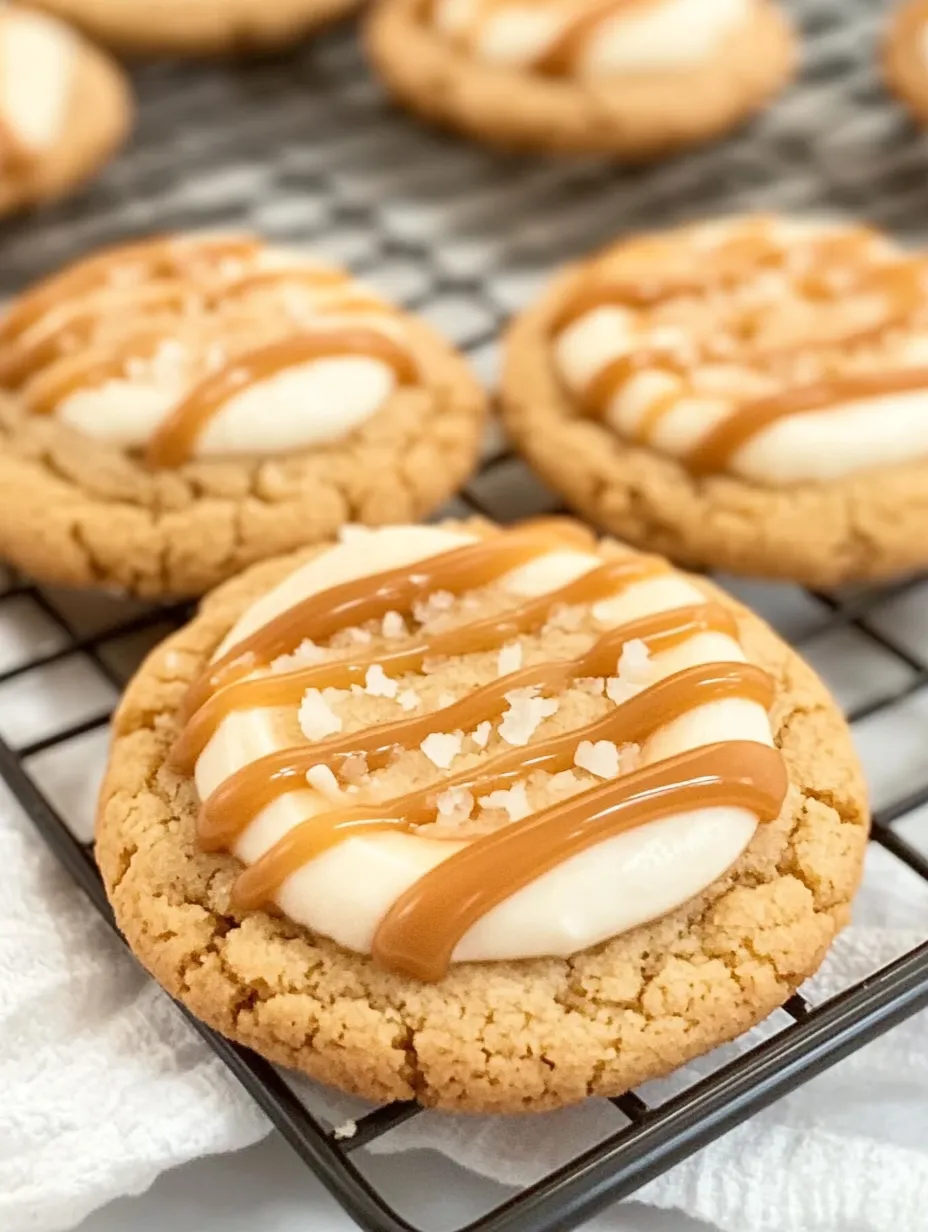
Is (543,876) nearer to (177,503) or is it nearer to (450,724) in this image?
(450,724)

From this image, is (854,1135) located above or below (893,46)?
below

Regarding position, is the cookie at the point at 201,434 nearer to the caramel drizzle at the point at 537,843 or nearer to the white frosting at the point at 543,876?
the white frosting at the point at 543,876

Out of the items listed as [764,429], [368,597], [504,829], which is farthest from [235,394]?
[504,829]

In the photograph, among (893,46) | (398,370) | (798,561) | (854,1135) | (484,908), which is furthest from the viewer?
(893,46)

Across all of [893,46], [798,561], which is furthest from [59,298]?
[893,46]

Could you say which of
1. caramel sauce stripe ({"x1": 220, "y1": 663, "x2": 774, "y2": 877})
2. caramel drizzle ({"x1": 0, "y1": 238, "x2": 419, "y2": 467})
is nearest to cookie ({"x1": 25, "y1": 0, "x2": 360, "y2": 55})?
caramel drizzle ({"x1": 0, "y1": 238, "x2": 419, "y2": 467})

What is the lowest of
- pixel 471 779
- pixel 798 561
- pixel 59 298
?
pixel 798 561

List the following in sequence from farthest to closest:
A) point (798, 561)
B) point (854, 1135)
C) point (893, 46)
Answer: point (893, 46), point (798, 561), point (854, 1135)

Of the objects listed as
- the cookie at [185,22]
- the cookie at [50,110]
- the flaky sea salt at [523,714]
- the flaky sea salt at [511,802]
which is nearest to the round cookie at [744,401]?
the flaky sea salt at [523,714]

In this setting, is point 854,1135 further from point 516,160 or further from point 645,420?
point 516,160
